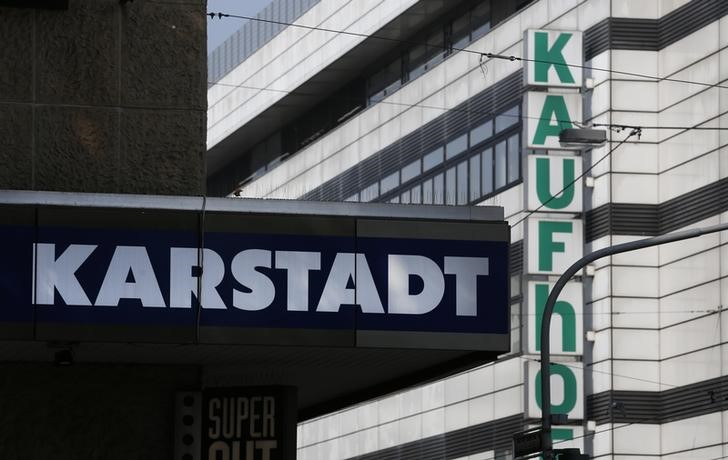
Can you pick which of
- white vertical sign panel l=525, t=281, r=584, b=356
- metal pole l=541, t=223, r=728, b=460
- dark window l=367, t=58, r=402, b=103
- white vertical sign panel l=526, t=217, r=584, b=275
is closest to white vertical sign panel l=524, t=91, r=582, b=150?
white vertical sign panel l=526, t=217, r=584, b=275

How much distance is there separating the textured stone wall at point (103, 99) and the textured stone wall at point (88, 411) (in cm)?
151

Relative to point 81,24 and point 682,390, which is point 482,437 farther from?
point 81,24

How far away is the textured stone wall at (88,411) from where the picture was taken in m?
15.5

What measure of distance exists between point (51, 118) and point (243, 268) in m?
2.25

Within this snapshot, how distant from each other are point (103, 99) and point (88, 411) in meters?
2.53

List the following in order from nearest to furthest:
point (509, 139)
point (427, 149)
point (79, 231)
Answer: point (79, 231) < point (509, 139) < point (427, 149)

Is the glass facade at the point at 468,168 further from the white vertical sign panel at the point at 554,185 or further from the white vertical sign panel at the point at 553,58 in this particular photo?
the white vertical sign panel at the point at 553,58

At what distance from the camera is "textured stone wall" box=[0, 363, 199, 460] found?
15516 millimetres

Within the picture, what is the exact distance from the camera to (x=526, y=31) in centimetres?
4772

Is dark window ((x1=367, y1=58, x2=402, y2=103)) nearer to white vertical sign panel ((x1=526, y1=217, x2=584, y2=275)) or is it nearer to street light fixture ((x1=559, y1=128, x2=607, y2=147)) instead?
white vertical sign panel ((x1=526, y1=217, x2=584, y2=275))

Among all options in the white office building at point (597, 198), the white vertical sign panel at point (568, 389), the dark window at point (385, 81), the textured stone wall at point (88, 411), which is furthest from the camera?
the dark window at point (385, 81)

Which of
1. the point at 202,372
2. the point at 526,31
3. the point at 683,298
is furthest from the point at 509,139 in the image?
the point at 202,372

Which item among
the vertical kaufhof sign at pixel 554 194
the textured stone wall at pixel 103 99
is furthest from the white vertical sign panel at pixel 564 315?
the textured stone wall at pixel 103 99

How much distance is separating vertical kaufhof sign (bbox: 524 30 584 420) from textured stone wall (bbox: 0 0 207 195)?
104 feet
